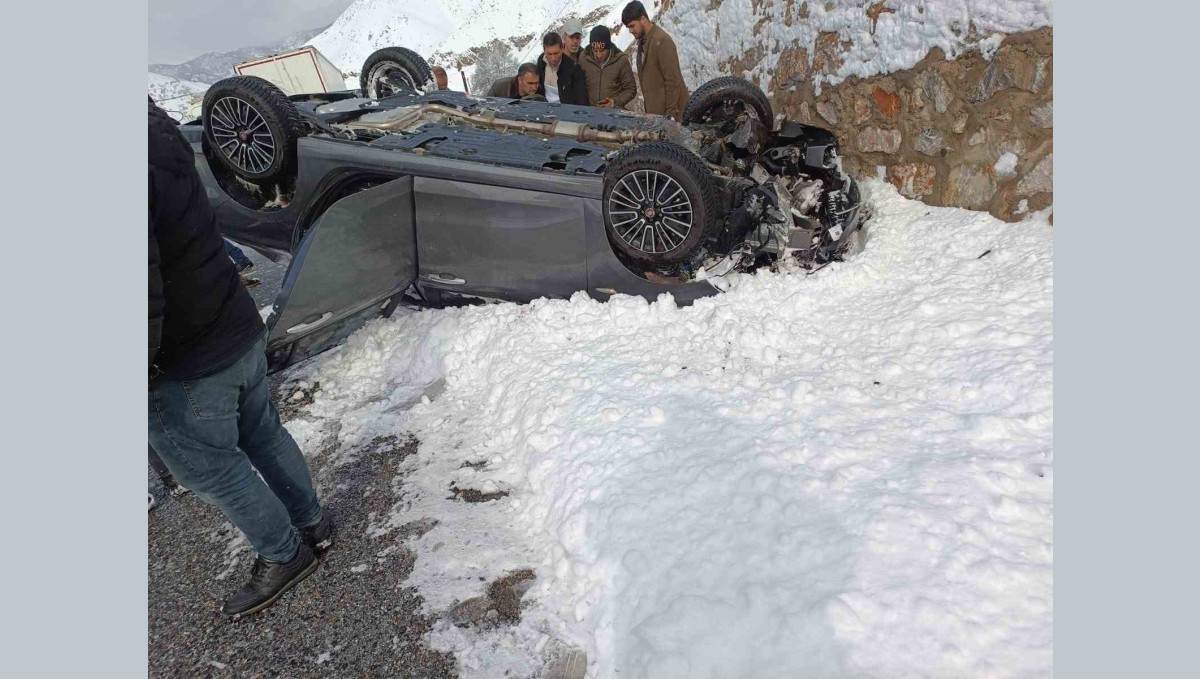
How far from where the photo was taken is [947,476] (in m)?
2.04

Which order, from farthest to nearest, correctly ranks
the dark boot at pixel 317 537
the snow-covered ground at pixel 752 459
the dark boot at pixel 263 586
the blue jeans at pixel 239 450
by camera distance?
the dark boot at pixel 317 537, the dark boot at pixel 263 586, the blue jeans at pixel 239 450, the snow-covered ground at pixel 752 459

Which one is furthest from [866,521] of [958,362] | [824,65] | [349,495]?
[824,65]

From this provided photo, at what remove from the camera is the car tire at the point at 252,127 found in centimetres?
344

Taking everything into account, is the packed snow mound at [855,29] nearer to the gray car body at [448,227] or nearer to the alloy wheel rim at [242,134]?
the gray car body at [448,227]

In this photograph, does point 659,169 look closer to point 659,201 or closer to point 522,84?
point 659,201

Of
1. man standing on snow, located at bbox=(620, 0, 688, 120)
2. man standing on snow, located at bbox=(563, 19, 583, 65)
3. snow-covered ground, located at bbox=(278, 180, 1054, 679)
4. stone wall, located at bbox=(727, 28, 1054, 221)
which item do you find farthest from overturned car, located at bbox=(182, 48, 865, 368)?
man standing on snow, located at bbox=(563, 19, 583, 65)

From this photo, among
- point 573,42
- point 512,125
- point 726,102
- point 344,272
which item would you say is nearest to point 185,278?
point 344,272

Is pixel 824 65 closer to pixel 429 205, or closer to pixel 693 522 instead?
pixel 429 205

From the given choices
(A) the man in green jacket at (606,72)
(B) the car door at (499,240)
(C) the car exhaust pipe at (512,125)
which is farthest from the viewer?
(A) the man in green jacket at (606,72)

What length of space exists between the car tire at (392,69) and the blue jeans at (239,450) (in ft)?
13.1

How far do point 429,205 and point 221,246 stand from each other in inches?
60.5

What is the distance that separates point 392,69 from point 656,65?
2.31m

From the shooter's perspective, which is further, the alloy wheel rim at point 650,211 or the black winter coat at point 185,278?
the alloy wheel rim at point 650,211

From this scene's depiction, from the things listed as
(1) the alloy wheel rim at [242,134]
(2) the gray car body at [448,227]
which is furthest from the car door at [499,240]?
(1) the alloy wheel rim at [242,134]
